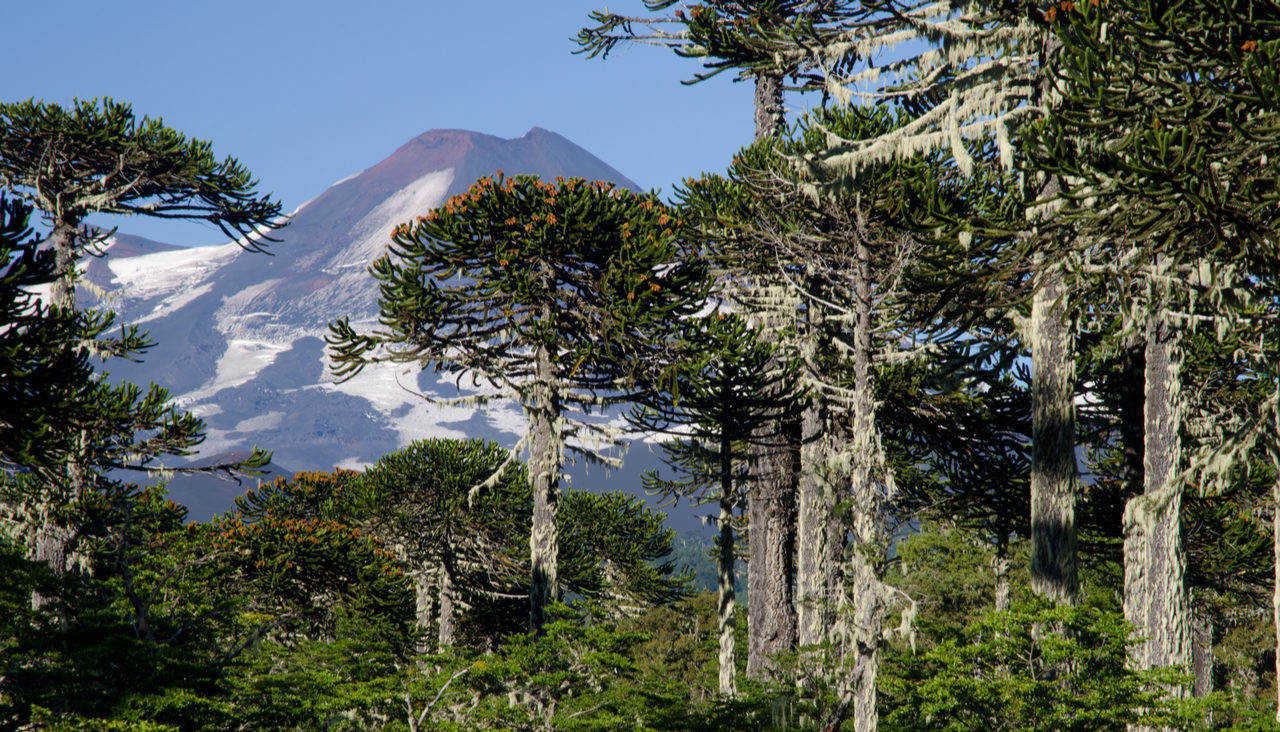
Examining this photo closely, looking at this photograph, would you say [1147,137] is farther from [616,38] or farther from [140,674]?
[616,38]

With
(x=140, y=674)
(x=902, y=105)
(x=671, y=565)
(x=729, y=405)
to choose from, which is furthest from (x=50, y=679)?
(x=671, y=565)

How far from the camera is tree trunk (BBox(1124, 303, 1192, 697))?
1192 cm

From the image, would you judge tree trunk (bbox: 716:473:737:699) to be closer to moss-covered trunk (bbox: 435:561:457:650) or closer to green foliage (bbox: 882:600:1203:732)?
moss-covered trunk (bbox: 435:561:457:650)

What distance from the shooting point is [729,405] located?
55.0 ft

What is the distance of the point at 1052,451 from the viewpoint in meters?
10.3

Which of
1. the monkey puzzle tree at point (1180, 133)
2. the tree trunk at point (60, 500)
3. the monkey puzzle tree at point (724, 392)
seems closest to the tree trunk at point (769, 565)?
the monkey puzzle tree at point (724, 392)

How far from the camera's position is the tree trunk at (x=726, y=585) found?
61.7ft

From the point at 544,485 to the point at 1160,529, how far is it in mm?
9568

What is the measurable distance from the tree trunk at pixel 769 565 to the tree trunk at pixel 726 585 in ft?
4.96

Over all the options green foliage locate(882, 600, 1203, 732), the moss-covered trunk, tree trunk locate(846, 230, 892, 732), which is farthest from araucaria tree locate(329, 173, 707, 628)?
the moss-covered trunk

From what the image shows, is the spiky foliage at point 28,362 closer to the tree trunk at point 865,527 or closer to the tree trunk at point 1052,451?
the tree trunk at point 865,527

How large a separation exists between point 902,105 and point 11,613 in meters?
14.5

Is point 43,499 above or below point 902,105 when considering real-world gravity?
below

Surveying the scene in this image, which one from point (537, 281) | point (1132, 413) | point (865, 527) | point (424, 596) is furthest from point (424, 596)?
point (1132, 413)
